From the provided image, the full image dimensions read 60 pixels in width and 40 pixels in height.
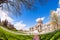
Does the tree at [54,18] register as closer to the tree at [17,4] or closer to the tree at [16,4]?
the tree at [17,4]

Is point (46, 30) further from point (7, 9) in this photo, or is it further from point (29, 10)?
point (7, 9)

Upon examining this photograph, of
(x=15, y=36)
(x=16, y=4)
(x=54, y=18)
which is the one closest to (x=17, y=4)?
(x=16, y=4)

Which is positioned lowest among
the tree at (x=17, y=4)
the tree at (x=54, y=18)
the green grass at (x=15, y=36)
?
the green grass at (x=15, y=36)

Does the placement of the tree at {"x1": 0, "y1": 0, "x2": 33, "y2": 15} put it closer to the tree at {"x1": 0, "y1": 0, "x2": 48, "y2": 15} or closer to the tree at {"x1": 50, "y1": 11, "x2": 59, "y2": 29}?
the tree at {"x1": 0, "y1": 0, "x2": 48, "y2": 15}

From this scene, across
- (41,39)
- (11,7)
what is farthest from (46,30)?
(11,7)

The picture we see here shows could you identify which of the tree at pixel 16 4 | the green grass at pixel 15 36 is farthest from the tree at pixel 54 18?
the tree at pixel 16 4

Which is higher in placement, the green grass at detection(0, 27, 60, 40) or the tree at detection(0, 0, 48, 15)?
the tree at detection(0, 0, 48, 15)

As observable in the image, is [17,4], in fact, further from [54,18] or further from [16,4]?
[54,18]

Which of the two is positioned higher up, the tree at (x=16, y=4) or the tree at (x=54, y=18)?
the tree at (x=16, y=4)

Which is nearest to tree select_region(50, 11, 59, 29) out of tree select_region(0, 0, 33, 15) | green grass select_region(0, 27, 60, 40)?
green grass select_region(0, 27, 60, 40)

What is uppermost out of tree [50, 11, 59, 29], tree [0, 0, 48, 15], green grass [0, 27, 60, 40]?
tree [0, 0, 48, 15]

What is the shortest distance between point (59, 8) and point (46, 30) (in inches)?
15.0

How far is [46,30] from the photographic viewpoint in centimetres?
423

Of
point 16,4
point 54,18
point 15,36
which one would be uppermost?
point 16,4
